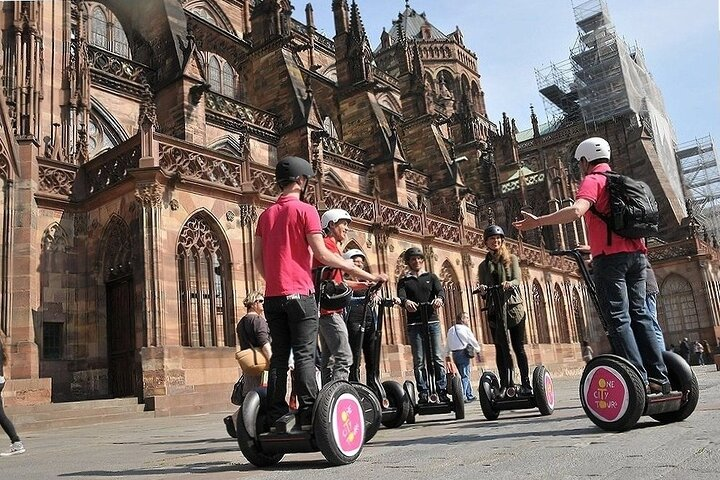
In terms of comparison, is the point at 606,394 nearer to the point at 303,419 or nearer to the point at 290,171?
the point at 303,419

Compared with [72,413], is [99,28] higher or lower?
higher

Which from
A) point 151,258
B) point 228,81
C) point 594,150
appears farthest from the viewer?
point 228,81

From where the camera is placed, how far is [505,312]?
6.07 meters

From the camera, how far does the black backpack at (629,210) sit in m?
4.42

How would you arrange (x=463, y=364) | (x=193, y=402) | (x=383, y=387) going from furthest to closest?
(x=193, y=402)
(x=463, y=364)
(x=383, y=387)

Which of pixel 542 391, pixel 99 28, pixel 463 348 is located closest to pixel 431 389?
pixel 542 391

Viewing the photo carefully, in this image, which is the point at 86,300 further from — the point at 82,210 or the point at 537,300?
the point at 537,300

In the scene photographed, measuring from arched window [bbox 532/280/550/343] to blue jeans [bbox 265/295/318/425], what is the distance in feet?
76.6

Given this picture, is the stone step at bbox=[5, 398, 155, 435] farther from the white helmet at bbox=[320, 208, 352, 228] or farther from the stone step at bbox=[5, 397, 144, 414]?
the white helmet at bbox=[320, 208, 352, 228]

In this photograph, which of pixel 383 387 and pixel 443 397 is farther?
pixel 443 397

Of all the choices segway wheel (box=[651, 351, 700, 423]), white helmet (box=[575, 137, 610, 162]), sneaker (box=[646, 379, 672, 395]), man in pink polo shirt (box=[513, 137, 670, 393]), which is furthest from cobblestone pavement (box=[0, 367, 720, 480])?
white helmet (box=[575, 137, 610, 162])

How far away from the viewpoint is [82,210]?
14086 millimetres

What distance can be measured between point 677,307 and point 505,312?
35.0 metres

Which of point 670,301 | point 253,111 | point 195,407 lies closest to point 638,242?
point 195,407
